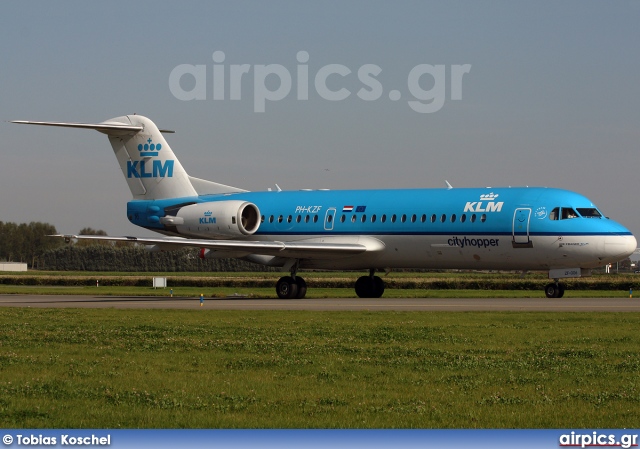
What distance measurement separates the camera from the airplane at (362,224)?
33938 mm

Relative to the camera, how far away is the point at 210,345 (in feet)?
57.7

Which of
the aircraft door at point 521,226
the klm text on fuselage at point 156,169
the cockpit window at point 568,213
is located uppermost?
the klm text on fuselage at point 156,169

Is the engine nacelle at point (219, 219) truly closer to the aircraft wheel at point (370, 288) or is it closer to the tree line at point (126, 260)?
the aircraft wheel at point (370, 288)

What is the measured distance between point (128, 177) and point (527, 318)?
24.4m

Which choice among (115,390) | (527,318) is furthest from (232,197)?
(115,390)

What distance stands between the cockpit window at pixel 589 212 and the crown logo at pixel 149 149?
736 inches

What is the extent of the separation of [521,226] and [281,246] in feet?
29.5

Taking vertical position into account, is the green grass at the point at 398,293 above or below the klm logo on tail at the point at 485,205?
below

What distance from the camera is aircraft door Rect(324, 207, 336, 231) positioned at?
129 ft

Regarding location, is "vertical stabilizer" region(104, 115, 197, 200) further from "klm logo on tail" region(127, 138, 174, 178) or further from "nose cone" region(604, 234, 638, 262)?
"nose cone" region(604, 234, 638, 262)

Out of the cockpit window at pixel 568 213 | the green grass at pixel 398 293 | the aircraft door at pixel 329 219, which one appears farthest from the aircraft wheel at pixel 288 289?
the cockpit window at pixel 568 213

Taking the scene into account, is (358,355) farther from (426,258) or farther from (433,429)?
(426,258)

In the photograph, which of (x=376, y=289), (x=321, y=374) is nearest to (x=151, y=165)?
(x=376, y=289)

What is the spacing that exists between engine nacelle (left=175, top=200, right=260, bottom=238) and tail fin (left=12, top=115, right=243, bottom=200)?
173cm
